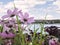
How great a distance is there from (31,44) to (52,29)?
33cm

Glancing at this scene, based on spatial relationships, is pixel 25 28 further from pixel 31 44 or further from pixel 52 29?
pixel 52 29

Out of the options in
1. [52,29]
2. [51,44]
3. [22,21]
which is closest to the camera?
[51,44]

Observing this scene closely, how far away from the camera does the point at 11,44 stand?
0.89 metres

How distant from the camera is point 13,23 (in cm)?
96

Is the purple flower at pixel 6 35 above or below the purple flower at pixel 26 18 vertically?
below

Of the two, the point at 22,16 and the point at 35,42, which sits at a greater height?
the point at 22,16

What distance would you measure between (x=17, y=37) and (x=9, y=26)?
8cm

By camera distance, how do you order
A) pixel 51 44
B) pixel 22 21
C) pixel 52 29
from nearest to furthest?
pixel 51 44 → pixel 22 21 → pixel 52 29

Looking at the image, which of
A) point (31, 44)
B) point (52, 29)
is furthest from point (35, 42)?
point (52, 29)

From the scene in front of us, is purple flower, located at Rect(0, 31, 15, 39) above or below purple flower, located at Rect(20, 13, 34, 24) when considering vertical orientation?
below

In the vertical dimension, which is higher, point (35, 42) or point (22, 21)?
point (22, 21)

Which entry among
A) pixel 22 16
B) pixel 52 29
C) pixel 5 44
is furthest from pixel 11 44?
pixel 52 29

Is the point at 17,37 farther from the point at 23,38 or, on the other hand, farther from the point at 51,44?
the point at 51,44

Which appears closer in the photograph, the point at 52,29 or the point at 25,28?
the point at 25,28
